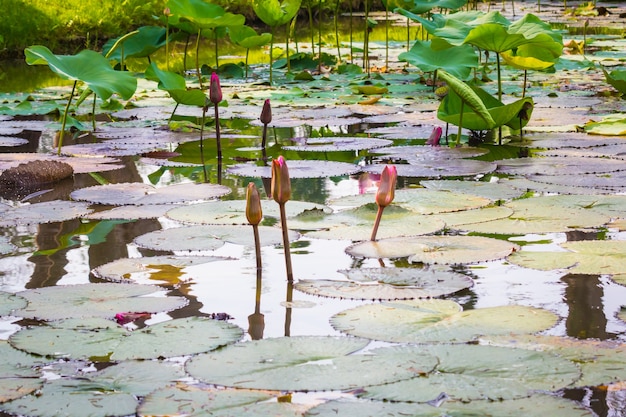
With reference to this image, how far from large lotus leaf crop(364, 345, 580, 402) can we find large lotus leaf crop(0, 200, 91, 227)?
5.03 feet

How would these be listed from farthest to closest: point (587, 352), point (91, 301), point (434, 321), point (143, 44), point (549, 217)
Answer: point (143, 44) < point (549, 217) < point (91, 301) < point (434, 321) < point (587, 352)

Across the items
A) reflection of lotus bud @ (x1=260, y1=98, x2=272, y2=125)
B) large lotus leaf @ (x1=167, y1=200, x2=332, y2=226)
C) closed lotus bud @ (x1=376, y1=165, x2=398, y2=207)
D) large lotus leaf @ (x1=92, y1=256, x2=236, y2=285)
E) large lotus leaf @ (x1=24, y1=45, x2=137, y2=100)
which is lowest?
large lotus leaf @ (x1=167, y1=200, x2=332, y2=226)

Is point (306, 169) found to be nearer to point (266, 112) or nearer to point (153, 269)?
point (266, 112)

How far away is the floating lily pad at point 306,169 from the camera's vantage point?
3.44 metres

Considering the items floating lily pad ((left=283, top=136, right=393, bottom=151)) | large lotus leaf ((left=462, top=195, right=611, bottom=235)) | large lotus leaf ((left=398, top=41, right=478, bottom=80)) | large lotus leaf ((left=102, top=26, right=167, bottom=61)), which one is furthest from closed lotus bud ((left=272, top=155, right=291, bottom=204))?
large lotus leaf ((left=102, top=26, right=167, bottom=61))

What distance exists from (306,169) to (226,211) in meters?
0.73

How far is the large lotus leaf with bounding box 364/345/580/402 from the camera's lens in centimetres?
150

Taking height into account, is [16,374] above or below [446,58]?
below

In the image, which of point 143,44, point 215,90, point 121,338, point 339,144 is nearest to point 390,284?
point 121,338

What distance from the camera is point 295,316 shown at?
1.96 meters

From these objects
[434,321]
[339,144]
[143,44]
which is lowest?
[339,144]

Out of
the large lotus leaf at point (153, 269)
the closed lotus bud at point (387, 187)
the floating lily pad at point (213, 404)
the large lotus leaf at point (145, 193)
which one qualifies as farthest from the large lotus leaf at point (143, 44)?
the floating lily pad at point (213, 404)

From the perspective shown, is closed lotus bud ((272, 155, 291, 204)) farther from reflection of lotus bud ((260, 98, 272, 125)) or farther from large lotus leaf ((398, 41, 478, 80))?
large lotus leaf ((398, 41, 478, 80))

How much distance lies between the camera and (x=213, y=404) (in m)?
1.49
